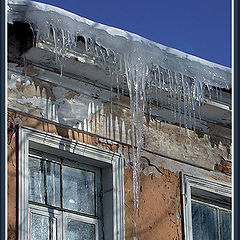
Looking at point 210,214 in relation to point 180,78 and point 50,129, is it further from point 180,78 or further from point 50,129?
point 50,129

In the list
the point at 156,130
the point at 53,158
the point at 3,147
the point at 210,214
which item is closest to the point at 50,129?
the point at 53,158

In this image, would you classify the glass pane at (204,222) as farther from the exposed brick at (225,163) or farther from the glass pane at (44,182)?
the glass pane at (44,182)

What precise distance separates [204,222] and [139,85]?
4.71 feet

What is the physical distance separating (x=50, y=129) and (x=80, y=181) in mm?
516

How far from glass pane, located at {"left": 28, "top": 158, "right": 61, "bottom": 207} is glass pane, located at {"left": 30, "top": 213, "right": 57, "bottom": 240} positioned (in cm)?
13

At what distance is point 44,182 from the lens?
7363 mm

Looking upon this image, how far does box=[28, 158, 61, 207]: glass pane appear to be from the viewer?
7285 millimetres

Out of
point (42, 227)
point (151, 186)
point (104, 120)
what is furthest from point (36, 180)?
point (151, 186)

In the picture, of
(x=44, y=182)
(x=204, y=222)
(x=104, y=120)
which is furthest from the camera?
(x=204, y=222)

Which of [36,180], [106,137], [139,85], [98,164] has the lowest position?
[36,180]

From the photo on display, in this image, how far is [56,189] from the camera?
7426 mm

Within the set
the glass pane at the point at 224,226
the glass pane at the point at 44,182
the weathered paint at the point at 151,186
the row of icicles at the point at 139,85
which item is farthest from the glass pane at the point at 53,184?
the glass pane at the point at 224,226

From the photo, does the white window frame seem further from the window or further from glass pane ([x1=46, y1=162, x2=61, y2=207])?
the window

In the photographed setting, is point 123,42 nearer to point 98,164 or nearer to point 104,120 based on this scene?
point 104,120
